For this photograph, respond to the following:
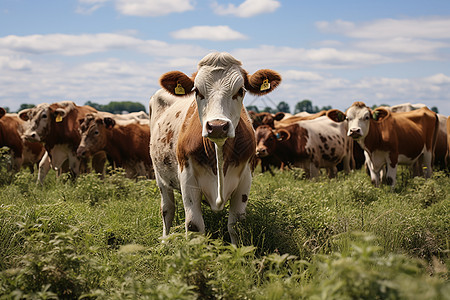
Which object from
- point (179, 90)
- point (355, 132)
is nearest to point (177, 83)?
point (179, 90)

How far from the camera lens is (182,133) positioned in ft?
17.2

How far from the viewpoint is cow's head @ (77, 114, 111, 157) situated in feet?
36.7

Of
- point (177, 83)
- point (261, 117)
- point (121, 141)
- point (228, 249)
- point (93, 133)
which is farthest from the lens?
point (261, 117)

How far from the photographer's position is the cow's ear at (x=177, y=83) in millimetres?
5027

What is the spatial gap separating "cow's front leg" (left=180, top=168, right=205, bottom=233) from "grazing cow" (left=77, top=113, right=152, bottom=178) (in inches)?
273

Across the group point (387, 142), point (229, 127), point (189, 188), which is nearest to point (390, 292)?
point (229, 127)

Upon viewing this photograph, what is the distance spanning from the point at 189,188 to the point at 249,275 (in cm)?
132

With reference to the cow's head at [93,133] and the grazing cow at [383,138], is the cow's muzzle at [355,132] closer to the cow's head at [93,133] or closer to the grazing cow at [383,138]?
the grazing cow at [383,138]

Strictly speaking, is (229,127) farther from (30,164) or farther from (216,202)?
(30,164)

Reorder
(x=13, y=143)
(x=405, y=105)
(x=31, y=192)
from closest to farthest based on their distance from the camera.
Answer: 1. (x=31, y=192)
2. (x=13, y=143)
3. (x=405, y=105)

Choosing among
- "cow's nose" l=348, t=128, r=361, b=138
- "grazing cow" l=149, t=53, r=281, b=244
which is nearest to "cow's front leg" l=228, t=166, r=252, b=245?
"grazing cow" l=149, t=53, r=281, b=244

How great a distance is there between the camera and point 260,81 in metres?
4.94

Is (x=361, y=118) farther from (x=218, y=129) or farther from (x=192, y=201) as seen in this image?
(x=218, y=129)

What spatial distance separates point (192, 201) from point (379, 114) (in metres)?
7.07
